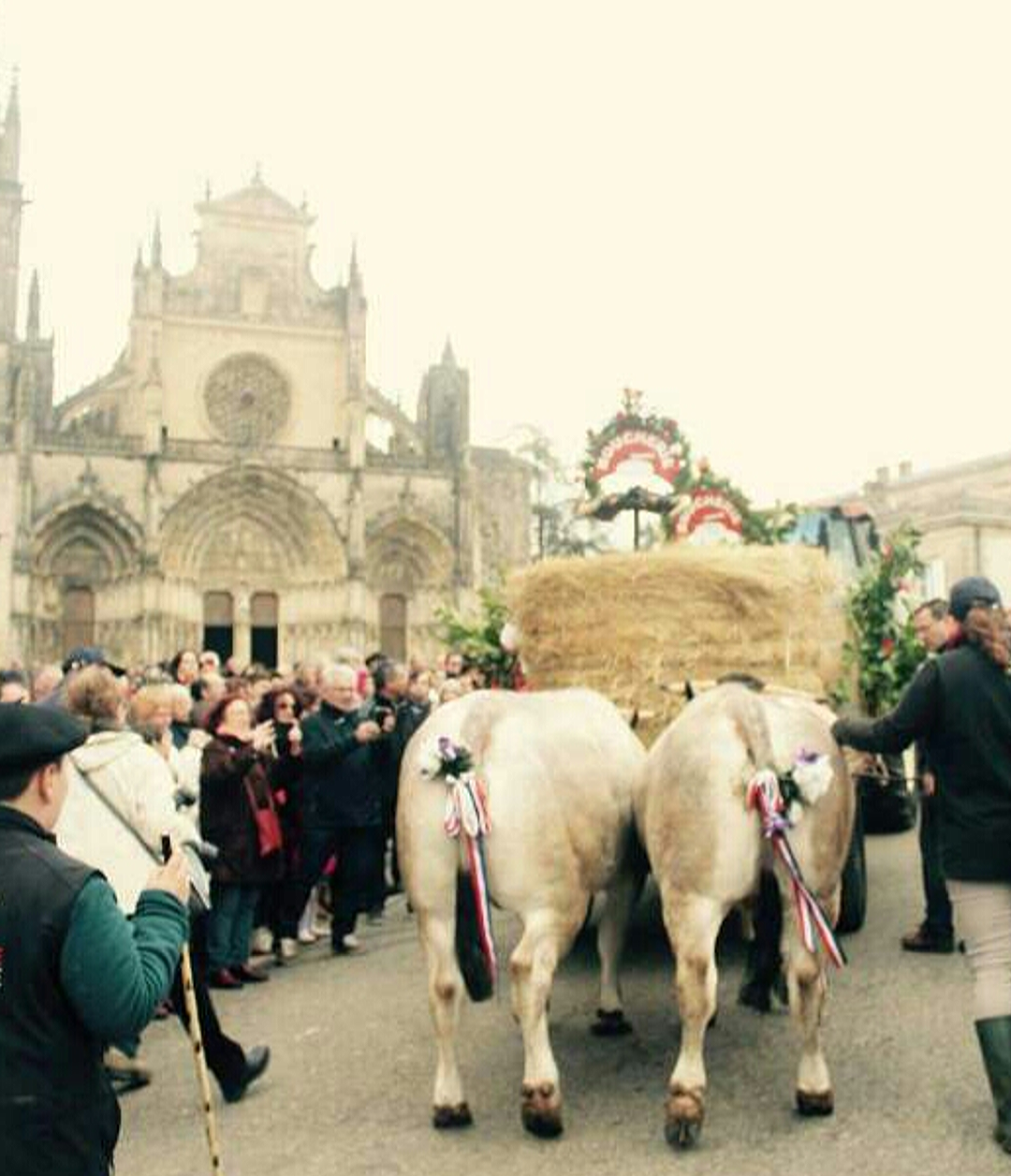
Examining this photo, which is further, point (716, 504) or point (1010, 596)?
point (1010, 596)

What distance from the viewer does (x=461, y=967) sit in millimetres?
4578

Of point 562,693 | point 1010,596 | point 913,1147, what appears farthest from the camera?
point 1010,596

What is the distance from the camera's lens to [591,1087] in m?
4.84

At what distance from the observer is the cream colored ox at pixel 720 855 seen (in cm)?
425

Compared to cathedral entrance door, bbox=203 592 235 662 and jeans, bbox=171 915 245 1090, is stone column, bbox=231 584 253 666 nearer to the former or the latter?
cathedral entrance door, bbox=203 592 235 662

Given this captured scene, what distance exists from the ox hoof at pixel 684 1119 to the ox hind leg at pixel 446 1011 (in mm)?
852

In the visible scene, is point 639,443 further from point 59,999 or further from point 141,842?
point 59,999

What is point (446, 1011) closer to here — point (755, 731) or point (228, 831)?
point (755, 731)

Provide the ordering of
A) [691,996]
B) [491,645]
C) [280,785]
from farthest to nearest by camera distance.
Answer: [491,645], [280,785], [691,996]

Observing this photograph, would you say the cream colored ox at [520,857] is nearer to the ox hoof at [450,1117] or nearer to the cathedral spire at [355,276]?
the ox hoof at [450,1117]

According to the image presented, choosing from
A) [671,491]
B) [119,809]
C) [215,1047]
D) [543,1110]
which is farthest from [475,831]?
[671,491]

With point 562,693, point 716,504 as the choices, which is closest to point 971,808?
point 562,693

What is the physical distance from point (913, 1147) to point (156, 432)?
3684 centimetres

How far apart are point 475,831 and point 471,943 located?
496mm
